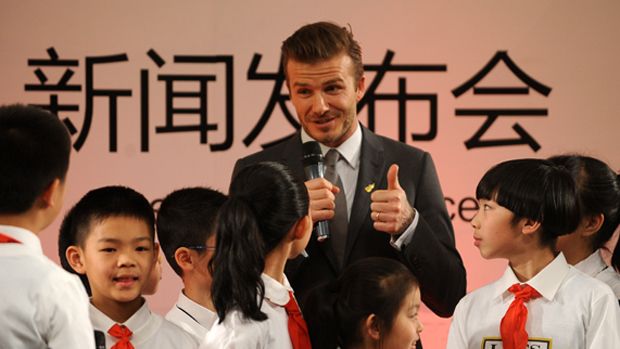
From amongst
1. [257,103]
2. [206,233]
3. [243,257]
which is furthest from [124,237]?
[257,103]

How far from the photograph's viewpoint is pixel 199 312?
9.34 ft

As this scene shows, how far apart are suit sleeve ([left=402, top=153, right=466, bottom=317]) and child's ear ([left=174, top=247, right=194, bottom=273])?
614 mm

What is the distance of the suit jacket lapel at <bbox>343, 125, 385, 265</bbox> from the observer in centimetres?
285

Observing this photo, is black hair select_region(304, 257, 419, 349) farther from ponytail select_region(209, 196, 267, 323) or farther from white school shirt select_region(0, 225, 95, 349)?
white school shirt select_region(0, 225, 95, 349)

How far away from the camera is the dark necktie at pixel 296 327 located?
93.0 inches

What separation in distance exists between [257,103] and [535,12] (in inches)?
50.9

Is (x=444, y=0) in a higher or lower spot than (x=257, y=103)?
higher

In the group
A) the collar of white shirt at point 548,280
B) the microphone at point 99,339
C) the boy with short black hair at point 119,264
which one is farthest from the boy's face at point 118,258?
the collar of white shirt at point 548,280

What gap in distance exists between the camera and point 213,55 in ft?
14.4

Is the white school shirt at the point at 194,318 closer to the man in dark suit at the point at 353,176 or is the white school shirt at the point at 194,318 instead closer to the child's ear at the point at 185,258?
the child's ear at the point at 185,258

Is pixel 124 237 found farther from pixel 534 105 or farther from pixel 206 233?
pixel 534 105

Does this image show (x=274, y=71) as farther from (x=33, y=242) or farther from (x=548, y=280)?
(x=33, y=242)

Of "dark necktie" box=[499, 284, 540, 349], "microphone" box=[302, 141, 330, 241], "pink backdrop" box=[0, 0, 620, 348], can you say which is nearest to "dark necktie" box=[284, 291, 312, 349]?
"microphone" box=[302, 141, 330, 241]

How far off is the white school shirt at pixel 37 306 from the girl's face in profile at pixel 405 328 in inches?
33.2
